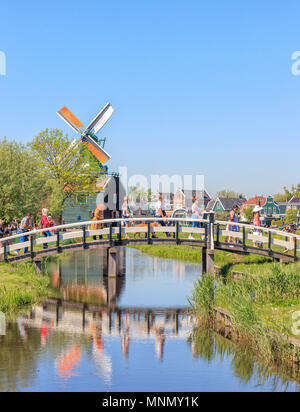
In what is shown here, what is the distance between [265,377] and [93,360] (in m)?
3.70

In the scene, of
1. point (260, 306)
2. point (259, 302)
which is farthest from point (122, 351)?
point (259, 302)

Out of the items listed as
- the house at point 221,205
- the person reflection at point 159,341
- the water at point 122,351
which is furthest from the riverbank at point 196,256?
the house at point 221,205

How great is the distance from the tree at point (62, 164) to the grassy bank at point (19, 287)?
25.8m

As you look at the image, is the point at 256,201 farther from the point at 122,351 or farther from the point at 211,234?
the point at 122,351

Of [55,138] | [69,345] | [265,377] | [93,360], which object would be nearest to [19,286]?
[69,345]

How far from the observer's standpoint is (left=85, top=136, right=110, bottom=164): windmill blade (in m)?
58.6

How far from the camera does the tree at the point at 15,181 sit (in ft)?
113

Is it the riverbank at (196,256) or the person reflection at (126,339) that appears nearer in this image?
the person reflection at (126,339)

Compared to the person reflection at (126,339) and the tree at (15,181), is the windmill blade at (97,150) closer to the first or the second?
the tree at (15,181)

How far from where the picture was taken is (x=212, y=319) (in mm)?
16297

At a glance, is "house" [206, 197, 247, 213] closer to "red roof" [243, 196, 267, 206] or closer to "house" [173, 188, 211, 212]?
"house" [173, 188, 211, 212]

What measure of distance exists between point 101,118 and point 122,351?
1936 inches

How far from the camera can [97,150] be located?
59062 mm

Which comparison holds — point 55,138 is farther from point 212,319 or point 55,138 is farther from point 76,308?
point 212,319
